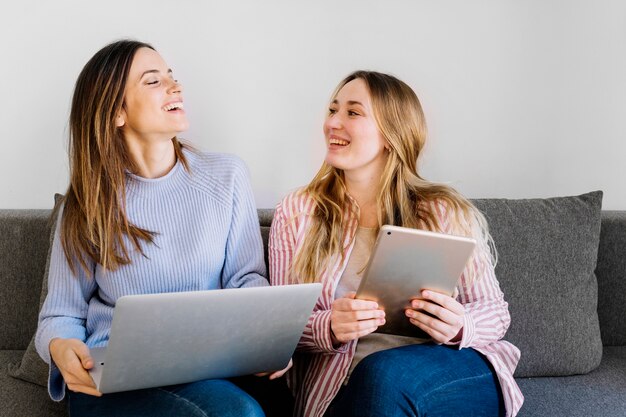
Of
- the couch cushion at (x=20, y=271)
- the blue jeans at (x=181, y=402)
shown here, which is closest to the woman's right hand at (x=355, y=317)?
the blue jeans at (x=181, y=402)

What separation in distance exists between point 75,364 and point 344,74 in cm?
110

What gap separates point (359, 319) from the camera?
4.75 ft

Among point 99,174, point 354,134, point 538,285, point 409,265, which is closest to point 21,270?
point 99,174

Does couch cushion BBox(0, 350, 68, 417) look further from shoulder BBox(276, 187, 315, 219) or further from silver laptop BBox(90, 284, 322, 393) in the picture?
shoulder BBox(276, 187, 315, 219)

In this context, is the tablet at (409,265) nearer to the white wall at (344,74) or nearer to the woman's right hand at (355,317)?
the woman's right hand at (355,317)

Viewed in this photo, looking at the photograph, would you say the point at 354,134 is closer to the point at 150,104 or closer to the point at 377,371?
the point at 150,104

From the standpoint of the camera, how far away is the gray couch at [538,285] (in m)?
1.85

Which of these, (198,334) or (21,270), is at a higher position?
(198,334)

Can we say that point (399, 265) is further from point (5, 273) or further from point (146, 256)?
point (5, 273)

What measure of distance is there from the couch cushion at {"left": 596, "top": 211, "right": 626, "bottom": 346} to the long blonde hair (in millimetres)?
426

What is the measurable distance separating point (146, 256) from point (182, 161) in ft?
0.84

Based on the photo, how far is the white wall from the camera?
2027 mm

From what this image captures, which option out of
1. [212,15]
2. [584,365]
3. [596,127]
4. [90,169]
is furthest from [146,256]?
[596,127]

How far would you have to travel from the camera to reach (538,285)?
187cm
